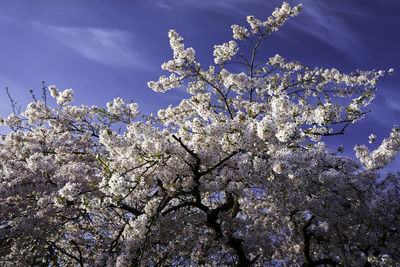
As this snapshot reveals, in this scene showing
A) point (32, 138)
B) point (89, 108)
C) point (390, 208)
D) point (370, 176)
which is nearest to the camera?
point (390, 208)

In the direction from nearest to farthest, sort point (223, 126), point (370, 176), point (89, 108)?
1. point (223, 126)
2. point (370, 176)
3. point (89, 108)

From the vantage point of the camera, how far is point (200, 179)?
7516mm

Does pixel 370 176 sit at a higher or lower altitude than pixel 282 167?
higher

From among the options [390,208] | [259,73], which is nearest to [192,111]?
[259,73]

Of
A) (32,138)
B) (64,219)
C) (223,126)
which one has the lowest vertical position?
(64,219)

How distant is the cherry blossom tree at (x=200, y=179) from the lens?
6.55 m

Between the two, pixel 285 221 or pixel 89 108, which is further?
pixel 89 108

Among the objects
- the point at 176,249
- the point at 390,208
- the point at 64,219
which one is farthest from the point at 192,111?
the point at 390,208

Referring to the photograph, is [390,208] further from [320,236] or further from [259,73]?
[259,73]

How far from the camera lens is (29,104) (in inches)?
476

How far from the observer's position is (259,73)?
485 inches

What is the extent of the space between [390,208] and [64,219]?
9.72m

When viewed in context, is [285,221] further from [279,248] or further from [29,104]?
[29,104]

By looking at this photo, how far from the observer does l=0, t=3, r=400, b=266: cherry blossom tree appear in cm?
655
